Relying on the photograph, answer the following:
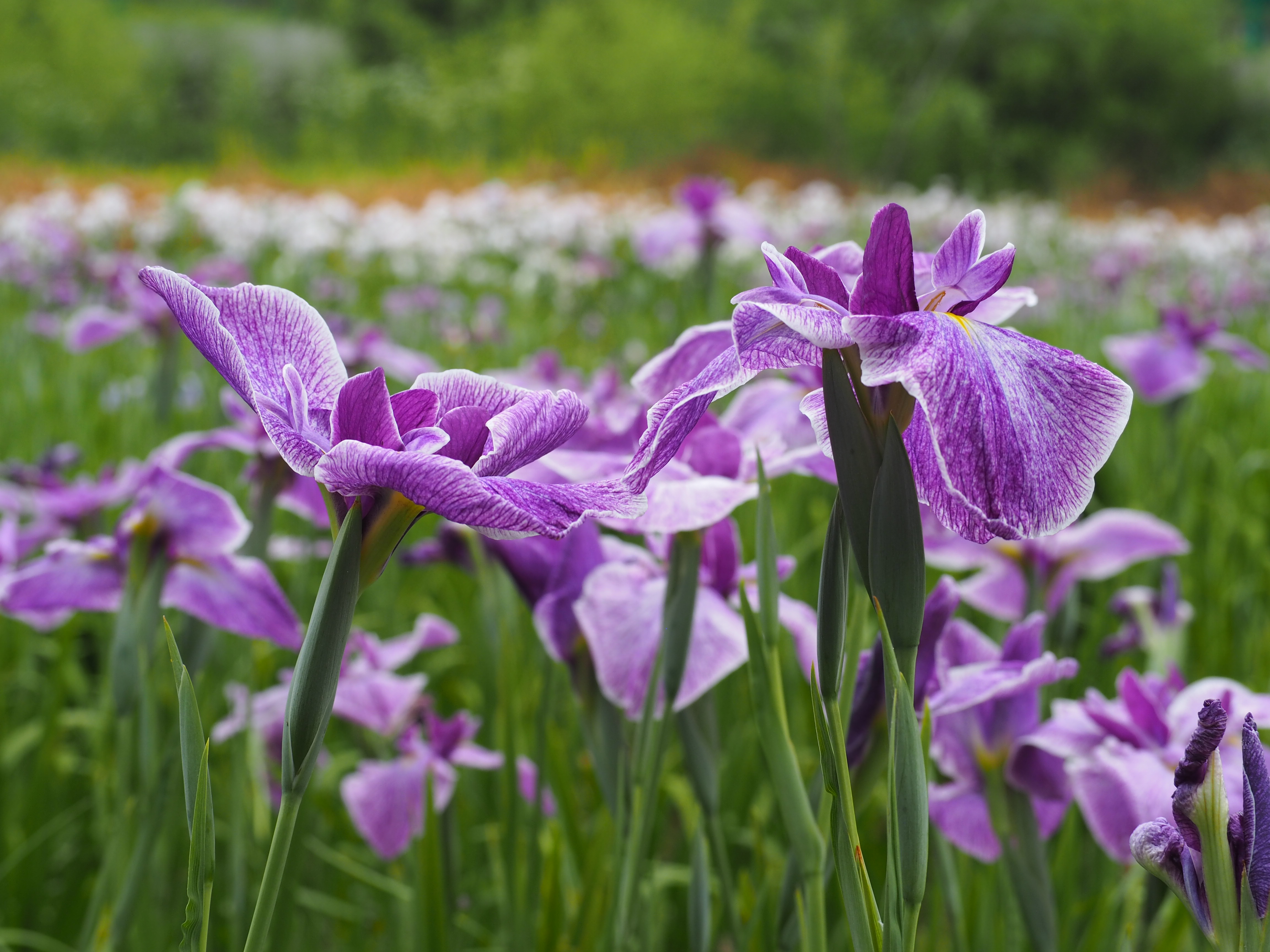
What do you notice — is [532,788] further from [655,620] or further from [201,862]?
[201,862]

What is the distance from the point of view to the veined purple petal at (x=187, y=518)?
0.96 m

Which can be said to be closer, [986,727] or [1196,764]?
[1196,764]

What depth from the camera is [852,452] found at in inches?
18.7

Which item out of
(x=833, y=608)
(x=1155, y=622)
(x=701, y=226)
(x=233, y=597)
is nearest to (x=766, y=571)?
(x=833, y=608)

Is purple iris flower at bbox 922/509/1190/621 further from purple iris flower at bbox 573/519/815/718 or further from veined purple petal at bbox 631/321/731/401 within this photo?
veined purple petal at bbox 631/321/731/401

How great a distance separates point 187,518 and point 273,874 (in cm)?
61

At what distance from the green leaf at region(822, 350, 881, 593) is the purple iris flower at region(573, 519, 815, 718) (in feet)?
0.86

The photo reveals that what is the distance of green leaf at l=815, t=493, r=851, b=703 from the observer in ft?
1.63

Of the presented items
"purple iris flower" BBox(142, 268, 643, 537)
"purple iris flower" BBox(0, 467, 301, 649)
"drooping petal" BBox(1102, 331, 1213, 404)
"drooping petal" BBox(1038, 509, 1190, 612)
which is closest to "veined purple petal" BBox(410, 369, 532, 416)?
→ "purple iris flower" BBox(142, 268, 643, 537)

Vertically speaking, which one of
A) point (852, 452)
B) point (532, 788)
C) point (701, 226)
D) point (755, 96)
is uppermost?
point (755, 96)

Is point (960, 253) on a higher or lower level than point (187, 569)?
higher

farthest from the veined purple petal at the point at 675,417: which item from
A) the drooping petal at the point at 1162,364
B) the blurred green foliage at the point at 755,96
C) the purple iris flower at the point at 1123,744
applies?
the blurred green foliage at the point at 755,96

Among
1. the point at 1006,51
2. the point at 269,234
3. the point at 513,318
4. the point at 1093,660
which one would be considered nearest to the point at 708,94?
the point at 1006,51

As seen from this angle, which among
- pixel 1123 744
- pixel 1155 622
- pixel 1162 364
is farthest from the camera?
pixel 1162 364
